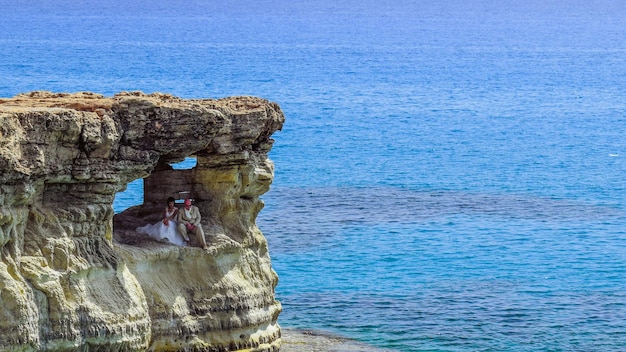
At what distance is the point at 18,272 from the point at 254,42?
11222cm

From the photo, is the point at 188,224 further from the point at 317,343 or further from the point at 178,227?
the point at 317,343

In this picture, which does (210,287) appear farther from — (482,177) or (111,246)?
(482,177)

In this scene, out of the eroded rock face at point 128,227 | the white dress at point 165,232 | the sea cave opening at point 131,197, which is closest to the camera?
the eroded rock face at point 128,227

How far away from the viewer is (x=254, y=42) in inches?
5167

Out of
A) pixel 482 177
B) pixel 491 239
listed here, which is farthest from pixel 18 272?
pixel 482 177

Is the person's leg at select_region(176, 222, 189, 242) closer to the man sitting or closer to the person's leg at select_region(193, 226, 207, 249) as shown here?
the man sitting

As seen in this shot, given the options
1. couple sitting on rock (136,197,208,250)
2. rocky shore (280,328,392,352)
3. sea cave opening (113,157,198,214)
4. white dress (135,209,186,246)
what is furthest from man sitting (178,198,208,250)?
sea cave opening (113,157,198,214)

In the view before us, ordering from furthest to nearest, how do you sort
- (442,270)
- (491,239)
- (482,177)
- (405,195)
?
(482,177) < (405,195) < (491,239) < (442,270)

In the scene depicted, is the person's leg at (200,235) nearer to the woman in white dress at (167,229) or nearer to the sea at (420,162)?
the woman in white dress at (167,229)

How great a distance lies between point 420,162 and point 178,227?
42.6 meters

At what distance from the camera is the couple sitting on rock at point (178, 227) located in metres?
24.3

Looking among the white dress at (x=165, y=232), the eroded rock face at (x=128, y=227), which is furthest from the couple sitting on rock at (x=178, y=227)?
the eroded rock face at (x=128, y=227)

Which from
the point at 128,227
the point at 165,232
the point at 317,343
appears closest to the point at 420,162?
the point at 317,343

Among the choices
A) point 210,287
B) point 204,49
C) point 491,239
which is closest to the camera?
point 210,287
